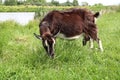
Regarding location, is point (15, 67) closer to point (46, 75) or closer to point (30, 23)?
point (46, 75)

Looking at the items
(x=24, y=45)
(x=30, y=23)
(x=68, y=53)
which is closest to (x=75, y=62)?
(x=68, y=53)

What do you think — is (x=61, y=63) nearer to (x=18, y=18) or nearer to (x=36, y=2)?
(x=18, y=18)

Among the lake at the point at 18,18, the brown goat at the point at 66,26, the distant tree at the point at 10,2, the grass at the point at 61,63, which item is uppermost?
the brown goat at the point at 66,26

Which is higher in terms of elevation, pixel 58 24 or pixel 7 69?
pixel 58 24

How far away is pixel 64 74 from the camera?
20.0 feet

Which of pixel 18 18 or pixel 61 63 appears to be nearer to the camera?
pixel 61 63

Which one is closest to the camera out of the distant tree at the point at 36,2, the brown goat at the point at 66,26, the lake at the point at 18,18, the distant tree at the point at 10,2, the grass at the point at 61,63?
the grass at the point at 61,63

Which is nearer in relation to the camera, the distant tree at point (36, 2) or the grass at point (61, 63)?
the grass at point (61, 63)

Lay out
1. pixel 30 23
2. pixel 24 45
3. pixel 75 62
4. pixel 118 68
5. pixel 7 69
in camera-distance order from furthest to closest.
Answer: pixel 30 23 < pixel 24 45 < pixel 75 62 < pixel 118 68 < pixel 7 69

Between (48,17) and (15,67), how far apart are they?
1.61 meters

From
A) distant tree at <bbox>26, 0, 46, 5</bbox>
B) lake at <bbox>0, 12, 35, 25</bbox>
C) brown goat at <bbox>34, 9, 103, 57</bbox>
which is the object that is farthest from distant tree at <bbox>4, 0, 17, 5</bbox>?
brown goat at <bbox>34, 9, 103, 57</bbox>

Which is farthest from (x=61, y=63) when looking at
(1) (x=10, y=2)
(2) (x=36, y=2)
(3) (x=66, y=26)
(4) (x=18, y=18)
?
(1) (x=10, y=2)

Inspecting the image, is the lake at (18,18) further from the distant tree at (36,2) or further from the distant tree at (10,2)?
the distant tree at (10,2)

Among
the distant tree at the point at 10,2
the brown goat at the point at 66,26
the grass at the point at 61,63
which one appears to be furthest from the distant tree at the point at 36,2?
the grass at the point at 61,63
